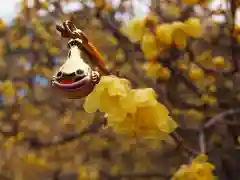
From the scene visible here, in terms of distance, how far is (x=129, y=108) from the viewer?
0.44 meters

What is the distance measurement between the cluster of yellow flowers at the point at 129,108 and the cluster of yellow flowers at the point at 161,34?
27cm

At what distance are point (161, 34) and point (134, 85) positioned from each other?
14cm

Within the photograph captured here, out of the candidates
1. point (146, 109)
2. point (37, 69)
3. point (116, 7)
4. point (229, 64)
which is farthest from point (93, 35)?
point (146, 109)

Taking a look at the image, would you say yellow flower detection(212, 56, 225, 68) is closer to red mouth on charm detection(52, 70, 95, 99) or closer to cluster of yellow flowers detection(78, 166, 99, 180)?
cluster of yellow flowers detection(78, 166, 99, 180)

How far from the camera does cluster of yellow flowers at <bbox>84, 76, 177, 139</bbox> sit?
43cm

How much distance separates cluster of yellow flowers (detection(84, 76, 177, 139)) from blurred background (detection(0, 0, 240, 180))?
0.14ft

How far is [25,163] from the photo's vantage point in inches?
40.7

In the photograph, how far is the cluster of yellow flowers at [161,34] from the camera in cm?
70

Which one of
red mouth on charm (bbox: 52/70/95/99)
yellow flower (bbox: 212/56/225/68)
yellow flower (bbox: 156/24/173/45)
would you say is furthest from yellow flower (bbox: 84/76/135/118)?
yellow flower (bbox: 212/56/225/68)

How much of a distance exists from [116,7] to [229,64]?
295mm

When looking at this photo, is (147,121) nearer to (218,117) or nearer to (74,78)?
(74,78)

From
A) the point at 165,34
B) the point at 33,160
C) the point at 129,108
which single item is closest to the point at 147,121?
the point at 129,108

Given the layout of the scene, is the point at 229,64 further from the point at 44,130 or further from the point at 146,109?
the point at 44,130

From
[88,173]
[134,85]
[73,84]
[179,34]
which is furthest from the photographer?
[88,173]
